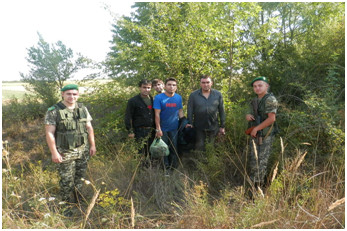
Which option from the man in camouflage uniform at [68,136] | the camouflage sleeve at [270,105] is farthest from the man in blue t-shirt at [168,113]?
the camouflage sleeve at [270,105]

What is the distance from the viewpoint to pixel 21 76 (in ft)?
33.2

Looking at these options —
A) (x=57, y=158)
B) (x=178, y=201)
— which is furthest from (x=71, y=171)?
(x=178, y=201)

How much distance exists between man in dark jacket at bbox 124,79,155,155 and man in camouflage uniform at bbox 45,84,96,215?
899mm

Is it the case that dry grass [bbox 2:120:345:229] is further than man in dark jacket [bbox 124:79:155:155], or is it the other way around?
man in dark jacket [bbox 124:79:155:155]

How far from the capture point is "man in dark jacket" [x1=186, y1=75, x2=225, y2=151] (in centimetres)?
382

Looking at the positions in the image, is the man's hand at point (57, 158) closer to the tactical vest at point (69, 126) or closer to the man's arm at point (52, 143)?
the man's arm at point (52, 143)

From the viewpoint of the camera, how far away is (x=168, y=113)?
3.92m

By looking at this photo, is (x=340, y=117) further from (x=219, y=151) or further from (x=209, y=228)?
(x=209, y=228)

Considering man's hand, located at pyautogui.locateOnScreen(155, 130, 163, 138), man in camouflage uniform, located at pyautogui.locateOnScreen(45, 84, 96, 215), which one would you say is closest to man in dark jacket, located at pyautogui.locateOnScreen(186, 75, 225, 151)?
man's hand, located at pyautogui.locateOnScreen(155, 130, 163, 138)

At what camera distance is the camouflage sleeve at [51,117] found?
2862mm

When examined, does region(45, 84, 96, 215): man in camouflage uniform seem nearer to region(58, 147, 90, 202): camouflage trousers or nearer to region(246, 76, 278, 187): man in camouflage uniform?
region(58, 147, 90, 202): camouflage trousers

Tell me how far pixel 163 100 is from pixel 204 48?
4.67 ft

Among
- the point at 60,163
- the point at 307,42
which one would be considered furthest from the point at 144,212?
the point at 307,42

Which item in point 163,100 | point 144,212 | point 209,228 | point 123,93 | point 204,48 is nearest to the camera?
point 209,228
